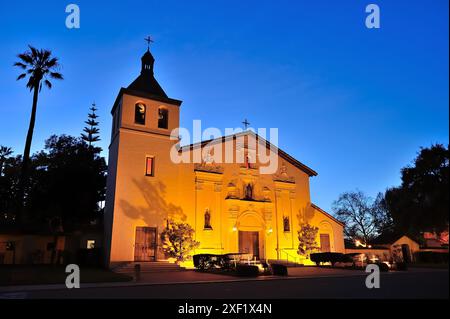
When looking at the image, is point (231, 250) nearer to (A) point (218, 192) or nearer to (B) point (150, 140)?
(A) point (218, 192)

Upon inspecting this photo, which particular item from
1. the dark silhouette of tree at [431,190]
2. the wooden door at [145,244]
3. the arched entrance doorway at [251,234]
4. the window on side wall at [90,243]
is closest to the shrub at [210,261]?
the wooden door at [145,244]

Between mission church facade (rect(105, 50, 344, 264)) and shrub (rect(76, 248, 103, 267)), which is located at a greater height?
mission church facade (rect(105, 50, 344, 264))

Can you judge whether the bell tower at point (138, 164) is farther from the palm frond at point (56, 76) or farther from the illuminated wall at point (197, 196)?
the palm frond at point (56, 76)

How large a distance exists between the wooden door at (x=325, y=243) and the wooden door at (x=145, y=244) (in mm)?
14726

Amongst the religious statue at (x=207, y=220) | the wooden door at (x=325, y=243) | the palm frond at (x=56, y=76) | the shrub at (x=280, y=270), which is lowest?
the shrub at (x=280, y=270)

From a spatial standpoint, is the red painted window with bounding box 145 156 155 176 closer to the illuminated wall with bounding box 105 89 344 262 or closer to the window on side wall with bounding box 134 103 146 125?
the illuminated wall with bounding box 105 89 344 262

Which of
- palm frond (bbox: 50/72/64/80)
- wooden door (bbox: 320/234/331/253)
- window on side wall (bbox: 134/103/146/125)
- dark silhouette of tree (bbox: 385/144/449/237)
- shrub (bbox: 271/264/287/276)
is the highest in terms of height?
A: palm frond (bbox: 50/72/64/80)

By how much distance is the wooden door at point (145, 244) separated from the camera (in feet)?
70.8

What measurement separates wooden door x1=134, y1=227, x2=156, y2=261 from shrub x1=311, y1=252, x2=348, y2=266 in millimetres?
12477

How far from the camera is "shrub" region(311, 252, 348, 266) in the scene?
80.8ft

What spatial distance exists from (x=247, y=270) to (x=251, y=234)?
29.4 feet

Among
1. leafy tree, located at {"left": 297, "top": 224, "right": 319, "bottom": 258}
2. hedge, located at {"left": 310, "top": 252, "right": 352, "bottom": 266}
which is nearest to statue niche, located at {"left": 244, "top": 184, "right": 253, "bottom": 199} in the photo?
leafy tree, located at {"left": 297, "top": 224, "right": 319, "bottom": 258}

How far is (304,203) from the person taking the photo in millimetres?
29047
